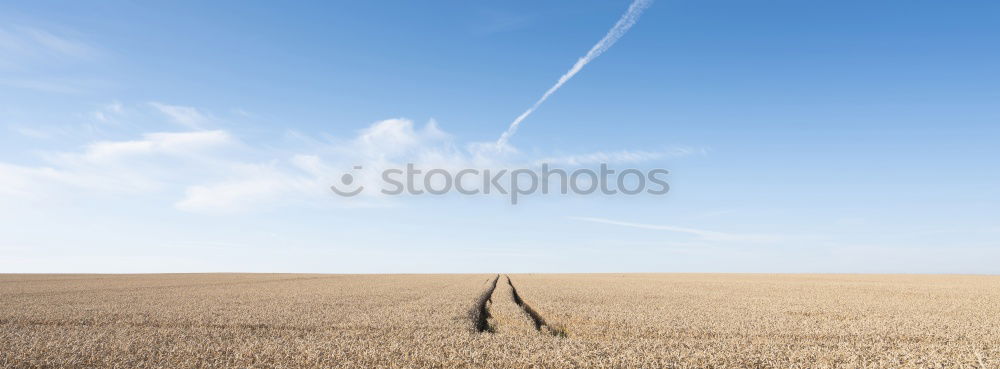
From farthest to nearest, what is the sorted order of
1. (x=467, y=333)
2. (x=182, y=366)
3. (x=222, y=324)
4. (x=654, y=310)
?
(x=654, y=310) → (x=222, y=324) → (x=467, y=333) → (x=182, y=366)

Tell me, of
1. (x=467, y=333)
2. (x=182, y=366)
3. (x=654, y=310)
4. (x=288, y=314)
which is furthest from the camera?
(x=654, y=310)

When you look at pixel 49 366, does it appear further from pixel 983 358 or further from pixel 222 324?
pixel 983 358

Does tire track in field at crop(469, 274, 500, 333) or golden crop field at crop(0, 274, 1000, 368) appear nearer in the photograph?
golden crop field at crop(0, 274, 1000, 368)

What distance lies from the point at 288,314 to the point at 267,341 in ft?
20.0

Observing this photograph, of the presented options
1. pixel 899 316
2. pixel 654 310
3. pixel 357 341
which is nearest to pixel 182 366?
pixel 357 341

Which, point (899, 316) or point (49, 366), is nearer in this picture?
point (49, 366)

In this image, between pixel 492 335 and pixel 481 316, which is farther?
pixel 481 316

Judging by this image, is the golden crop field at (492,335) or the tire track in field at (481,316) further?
the tire track in field at (481,316)

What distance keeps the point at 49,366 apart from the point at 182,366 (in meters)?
2.55

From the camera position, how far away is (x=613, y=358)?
1191 centimetres

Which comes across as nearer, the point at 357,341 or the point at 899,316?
the point at 357,341

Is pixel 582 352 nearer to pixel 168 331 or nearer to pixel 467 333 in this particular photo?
pixel 467 333

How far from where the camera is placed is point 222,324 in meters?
17.3

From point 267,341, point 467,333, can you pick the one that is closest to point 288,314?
point 267,341
